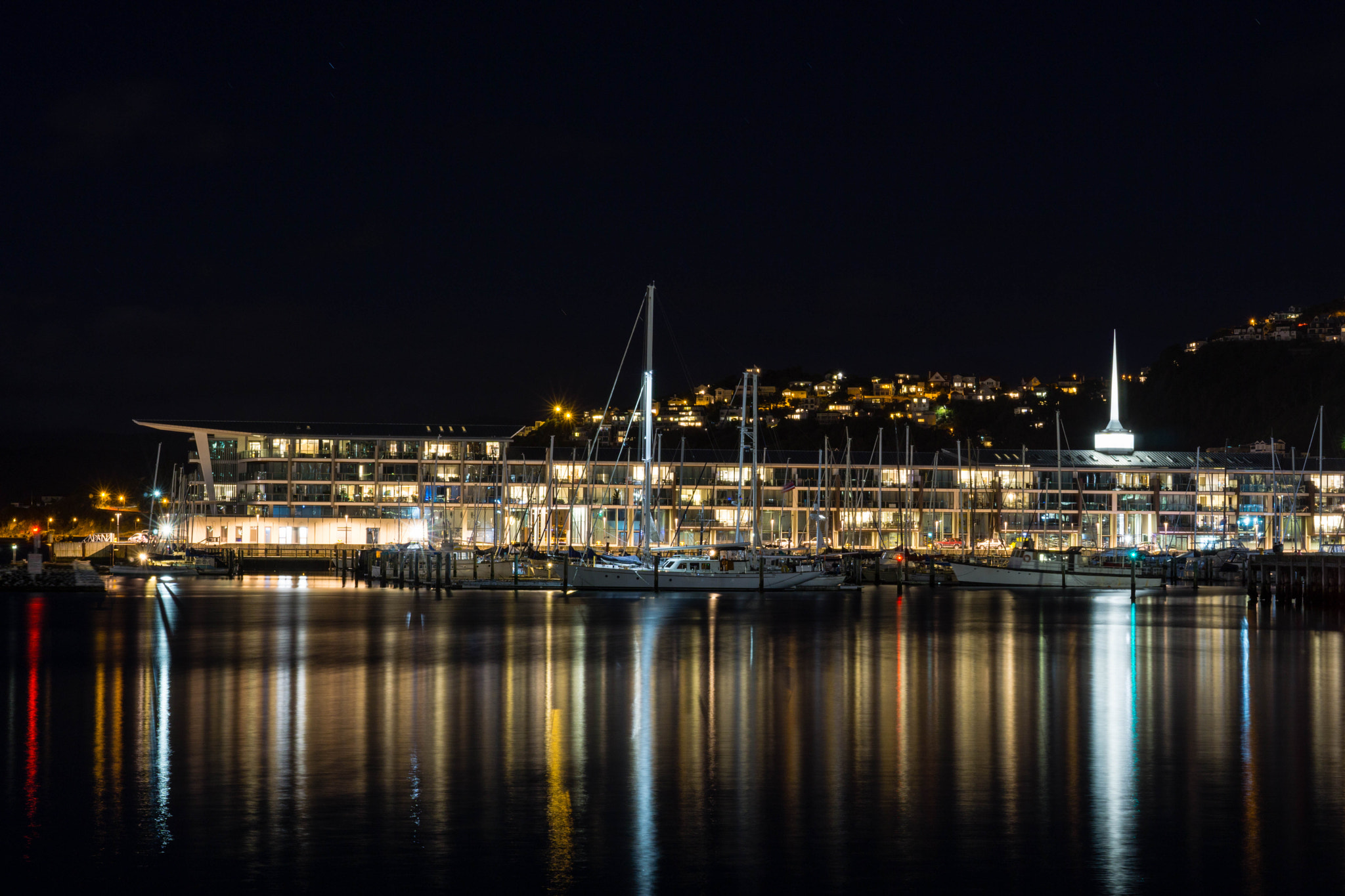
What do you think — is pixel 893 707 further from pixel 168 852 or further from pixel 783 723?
pixel 168 852

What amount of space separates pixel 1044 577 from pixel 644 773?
75.7 meters

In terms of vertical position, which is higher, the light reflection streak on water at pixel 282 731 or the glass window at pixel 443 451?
the glass window at pixel 443 451

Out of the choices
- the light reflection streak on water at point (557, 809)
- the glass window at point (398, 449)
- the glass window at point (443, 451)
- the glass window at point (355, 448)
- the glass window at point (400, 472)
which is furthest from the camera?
the glass window at point (443, 451)

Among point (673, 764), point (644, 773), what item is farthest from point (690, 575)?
point (644, 773)

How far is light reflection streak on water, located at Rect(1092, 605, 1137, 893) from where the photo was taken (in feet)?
51.4

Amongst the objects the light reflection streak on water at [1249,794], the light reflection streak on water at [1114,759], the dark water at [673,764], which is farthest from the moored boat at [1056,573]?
the light reflection streak on water at [1249,794]

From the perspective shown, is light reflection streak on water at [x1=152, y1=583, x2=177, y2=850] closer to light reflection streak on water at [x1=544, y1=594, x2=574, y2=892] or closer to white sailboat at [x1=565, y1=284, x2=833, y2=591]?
light reflection streak on water at [x1=544, y1=594, x2=574, y2=892]

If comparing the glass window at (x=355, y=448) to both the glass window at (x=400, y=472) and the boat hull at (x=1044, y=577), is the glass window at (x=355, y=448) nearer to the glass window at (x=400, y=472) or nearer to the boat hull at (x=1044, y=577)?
the glass window at (x=400, y=472)

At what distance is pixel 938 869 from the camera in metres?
15.0

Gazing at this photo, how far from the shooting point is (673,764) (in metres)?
21.3

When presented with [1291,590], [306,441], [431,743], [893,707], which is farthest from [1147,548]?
[431,743]

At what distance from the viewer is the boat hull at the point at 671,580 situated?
7606cm

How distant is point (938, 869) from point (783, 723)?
10833mm

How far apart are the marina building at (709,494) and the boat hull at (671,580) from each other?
169 feet
